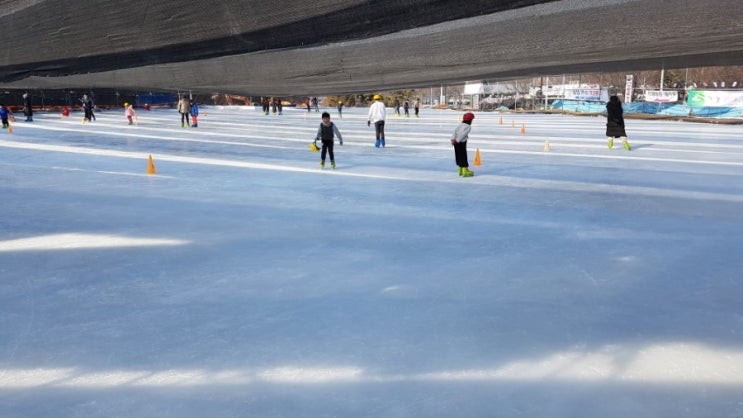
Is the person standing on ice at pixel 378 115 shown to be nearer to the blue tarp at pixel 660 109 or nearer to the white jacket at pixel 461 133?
the white jacket at pixel 461 133

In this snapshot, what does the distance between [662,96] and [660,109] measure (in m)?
2.42

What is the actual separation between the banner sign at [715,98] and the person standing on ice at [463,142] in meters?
24.6

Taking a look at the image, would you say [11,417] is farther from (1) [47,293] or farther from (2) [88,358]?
(1) [47,293]

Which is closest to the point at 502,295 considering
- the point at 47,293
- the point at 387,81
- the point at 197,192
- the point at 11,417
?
the point at 387,81

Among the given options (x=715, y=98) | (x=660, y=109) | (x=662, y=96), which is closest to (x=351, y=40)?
(x=715, y=98)

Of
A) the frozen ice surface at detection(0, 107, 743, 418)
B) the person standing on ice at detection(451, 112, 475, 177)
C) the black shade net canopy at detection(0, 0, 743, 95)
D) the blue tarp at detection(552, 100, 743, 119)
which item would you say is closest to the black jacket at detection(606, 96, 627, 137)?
the frozen ice surface at detection(0, 107, 743, 418)

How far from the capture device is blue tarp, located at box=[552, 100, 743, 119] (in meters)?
26.6

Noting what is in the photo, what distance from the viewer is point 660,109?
31188 millimetres

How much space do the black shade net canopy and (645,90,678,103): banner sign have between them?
1412 inches

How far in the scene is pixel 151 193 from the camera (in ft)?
26.5

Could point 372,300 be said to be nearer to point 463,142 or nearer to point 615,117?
point 463,142

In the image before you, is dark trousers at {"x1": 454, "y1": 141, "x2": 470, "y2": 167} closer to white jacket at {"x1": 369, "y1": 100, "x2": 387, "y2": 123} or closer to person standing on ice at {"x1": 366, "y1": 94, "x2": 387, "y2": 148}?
person standing on ice at {"x1": 366, "y1": 94, "x2": 387, "y2": 148}

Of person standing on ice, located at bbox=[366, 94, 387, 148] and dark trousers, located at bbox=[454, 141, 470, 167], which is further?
person standing on ice, located at bbox=[366, 94, 387, 148]

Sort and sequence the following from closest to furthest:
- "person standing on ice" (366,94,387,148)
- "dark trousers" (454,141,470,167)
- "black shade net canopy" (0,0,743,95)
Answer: "black shade net canopy" (0,0,743,95), "dark trousers" (454,141,470,167), "person standing on ice" (366,94,387,148)
